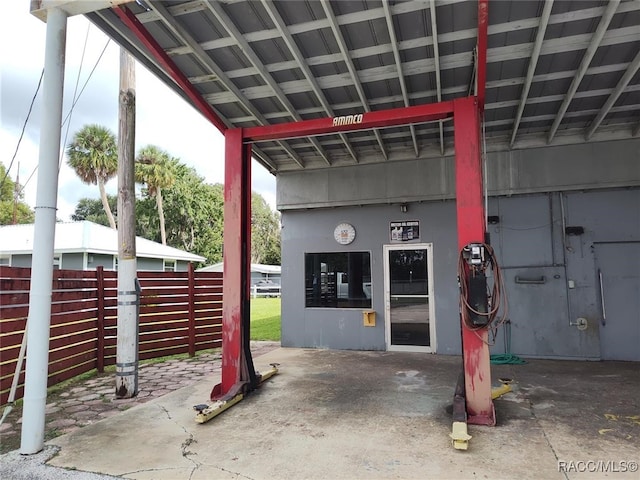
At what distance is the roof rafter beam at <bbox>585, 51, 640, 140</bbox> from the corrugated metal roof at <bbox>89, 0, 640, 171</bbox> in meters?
0.02

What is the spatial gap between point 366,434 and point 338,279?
14.5ft

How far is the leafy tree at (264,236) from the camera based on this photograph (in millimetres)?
40500

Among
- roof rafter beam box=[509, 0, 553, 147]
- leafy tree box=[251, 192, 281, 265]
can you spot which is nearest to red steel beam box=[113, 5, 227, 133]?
roof rafter beam box=[509, 0, 553, 147]

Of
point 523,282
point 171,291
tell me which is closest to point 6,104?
point 171,291

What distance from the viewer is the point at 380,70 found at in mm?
4727

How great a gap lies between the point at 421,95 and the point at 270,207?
37.3 metres

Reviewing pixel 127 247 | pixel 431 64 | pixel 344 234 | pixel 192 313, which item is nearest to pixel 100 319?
pixel 192 313

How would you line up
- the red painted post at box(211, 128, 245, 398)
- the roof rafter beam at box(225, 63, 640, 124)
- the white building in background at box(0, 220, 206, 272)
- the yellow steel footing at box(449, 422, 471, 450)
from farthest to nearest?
the white building in background at box(0, 220, 206, 272) < the red painted post at box(211, 128, 245, 398) < the roof rafter beam at box(225, 63, 640, 124) < the yellow steel footing at box(449, 422, 471, 450)

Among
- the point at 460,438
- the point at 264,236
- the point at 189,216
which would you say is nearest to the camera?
the point at 460,438

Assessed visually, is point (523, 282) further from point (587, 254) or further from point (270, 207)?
point (270, 207)

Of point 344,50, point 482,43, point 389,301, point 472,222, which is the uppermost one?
point 344,50

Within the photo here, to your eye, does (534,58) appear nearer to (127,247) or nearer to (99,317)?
(127,247)

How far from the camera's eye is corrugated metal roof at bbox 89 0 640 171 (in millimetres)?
3783

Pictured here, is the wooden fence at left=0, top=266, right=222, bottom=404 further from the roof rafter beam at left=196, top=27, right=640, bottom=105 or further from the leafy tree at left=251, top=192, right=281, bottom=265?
the leafy tree at left=251, top=192, right=281, bottom=265
